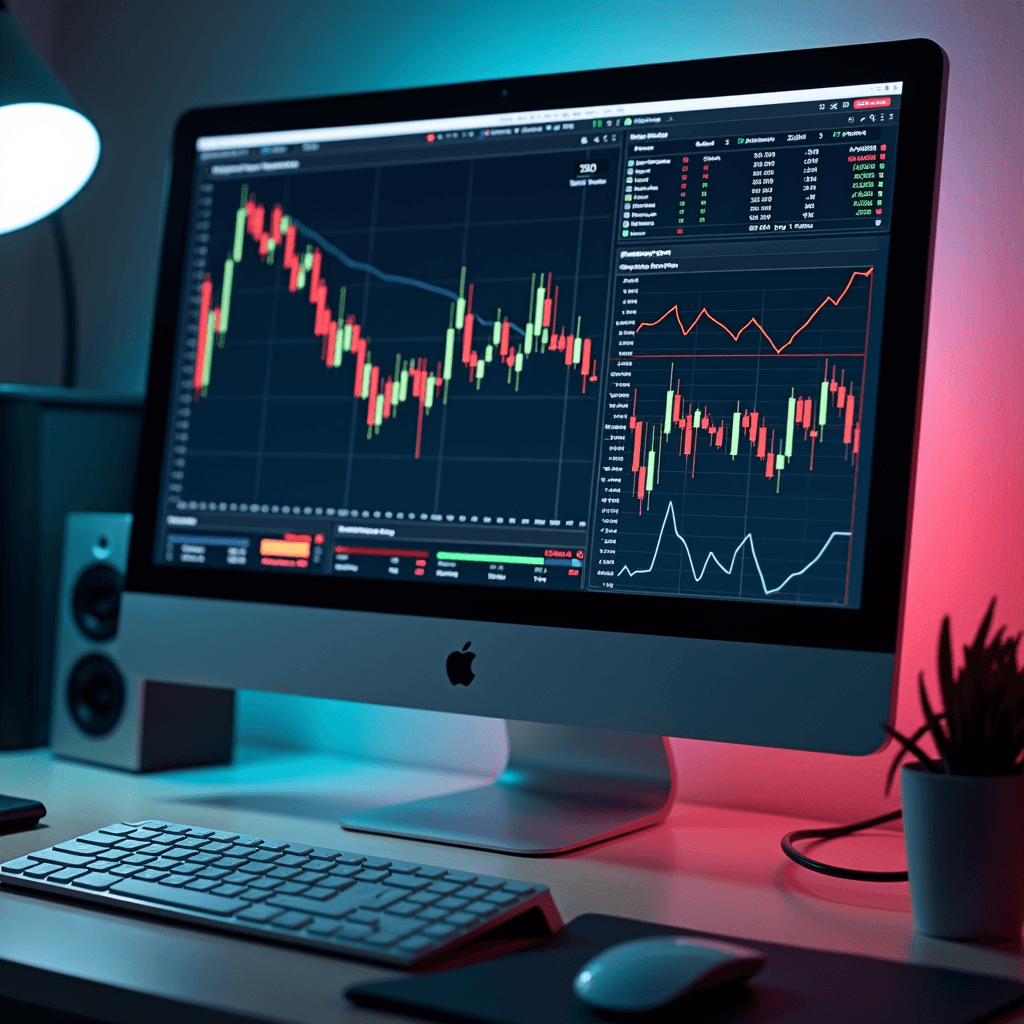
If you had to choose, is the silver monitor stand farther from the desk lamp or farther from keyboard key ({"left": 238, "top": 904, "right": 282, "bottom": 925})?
the desk lamp

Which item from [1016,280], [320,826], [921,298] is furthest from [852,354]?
[320,826]

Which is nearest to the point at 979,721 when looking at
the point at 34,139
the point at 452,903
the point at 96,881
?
the point at 452,903

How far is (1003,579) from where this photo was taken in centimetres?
105

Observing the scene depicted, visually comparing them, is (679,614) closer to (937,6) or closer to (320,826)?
(320,826)

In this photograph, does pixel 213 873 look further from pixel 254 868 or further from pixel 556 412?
pixel 556 412

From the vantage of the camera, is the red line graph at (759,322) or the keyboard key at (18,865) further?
the red line graph at (759,322)

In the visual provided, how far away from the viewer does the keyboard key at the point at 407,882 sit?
673mm

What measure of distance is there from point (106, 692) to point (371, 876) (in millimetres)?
600

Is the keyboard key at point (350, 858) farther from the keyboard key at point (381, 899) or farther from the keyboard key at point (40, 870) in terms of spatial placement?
the keyboard key at point (40, 870)

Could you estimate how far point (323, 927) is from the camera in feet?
2.04

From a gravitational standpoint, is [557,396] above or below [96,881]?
above

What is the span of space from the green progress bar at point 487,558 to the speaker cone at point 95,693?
40 cm

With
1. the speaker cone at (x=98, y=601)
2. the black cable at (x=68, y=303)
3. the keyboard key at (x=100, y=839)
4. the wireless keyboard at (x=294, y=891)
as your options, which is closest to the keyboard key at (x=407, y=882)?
the wireless keyboard at (x=294, y=891)

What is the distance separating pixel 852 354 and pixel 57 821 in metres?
0.71
